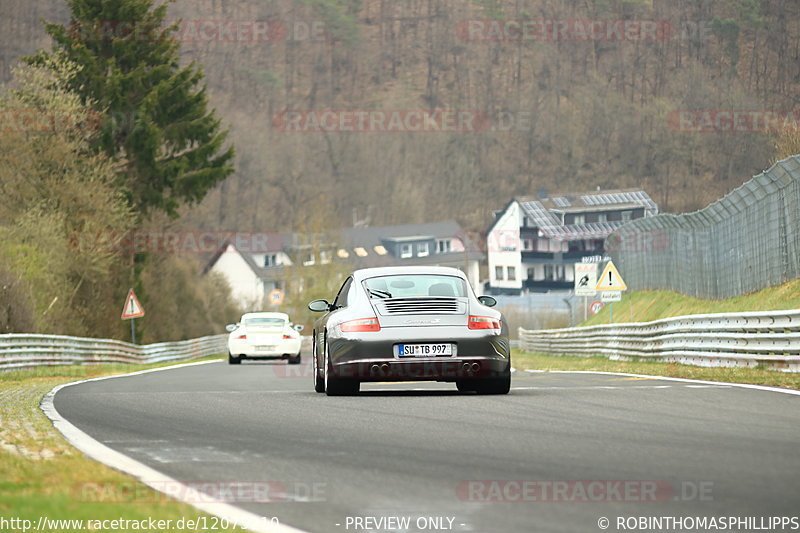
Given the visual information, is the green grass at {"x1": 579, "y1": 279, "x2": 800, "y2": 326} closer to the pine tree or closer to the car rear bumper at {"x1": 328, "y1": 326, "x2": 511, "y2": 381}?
the car rear bumper at {"x1": 328, "y1": 326, "x2": 511, "y2": 381}

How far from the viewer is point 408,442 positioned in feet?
29.9

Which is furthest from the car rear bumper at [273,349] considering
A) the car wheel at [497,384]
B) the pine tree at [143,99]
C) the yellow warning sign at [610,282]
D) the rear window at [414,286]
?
the car wheel at [497,384]

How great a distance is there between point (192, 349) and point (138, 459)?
48.2 m

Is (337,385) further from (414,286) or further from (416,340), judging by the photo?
(414,286)

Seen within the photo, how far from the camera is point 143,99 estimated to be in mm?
53125

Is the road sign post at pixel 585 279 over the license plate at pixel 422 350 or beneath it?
over

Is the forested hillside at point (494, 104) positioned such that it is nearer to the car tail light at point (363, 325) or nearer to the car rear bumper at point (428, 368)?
the car rear bumper at point (428, 368)

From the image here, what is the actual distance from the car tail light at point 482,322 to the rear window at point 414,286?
22.2 inches

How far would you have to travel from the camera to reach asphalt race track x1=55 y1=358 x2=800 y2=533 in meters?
6.24

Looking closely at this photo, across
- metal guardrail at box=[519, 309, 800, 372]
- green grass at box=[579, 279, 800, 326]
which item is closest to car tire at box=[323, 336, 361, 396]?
metal guardrail at box=[519, 309, 800, 372]

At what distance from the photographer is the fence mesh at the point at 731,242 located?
25016 millimetres

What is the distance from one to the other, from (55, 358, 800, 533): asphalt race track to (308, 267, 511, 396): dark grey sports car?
368 mm

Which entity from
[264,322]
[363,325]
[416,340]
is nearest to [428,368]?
[416,340]

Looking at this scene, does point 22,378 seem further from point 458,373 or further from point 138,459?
point 138,459
